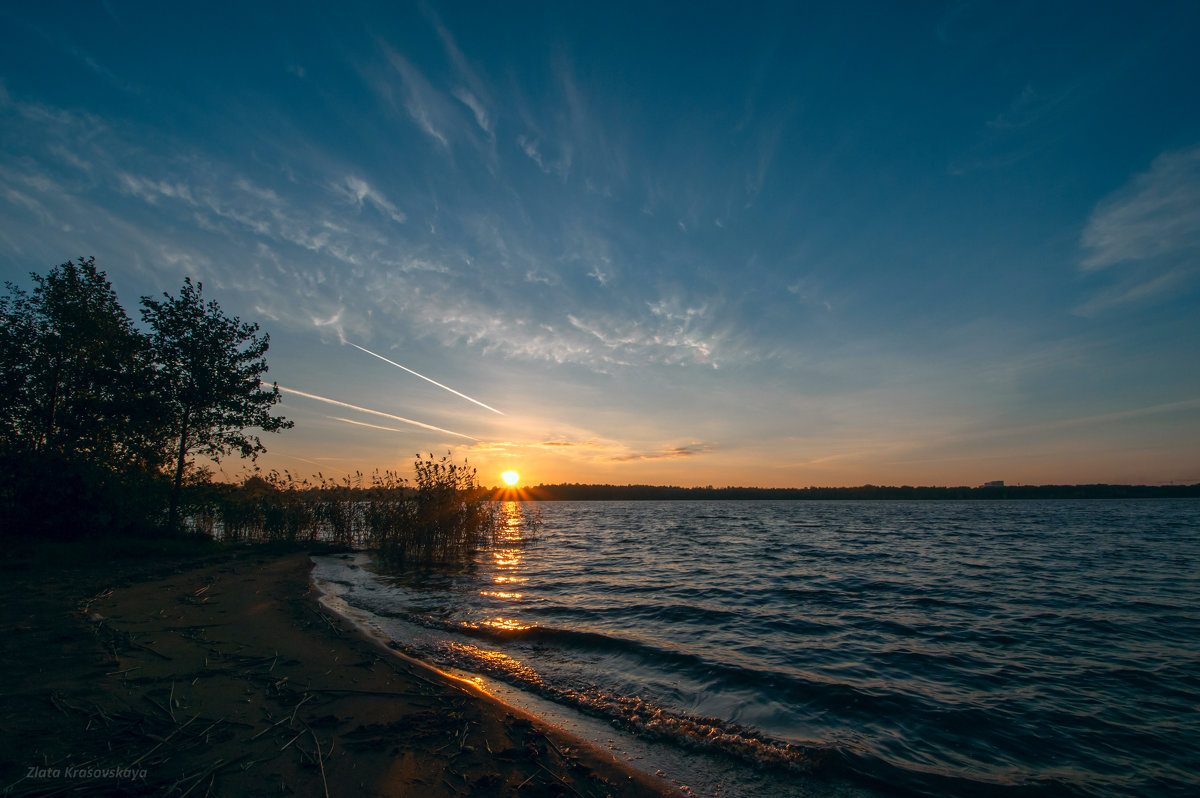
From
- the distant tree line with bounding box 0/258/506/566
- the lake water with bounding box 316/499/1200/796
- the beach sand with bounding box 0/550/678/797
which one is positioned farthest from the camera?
the distant tree line with bounding box 0/258/506/566

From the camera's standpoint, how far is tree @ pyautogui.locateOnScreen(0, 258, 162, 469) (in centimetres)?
2025

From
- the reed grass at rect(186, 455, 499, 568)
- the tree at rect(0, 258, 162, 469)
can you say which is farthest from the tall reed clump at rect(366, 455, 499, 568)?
the tree at rect(0, 258, 162, 469)

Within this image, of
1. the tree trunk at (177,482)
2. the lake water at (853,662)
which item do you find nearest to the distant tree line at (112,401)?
the tree trunk at (177,482)

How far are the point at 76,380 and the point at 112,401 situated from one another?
2210 mm

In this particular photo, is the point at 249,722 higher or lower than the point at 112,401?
lower

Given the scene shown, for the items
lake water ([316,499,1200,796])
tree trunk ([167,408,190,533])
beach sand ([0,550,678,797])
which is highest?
tree trunk ([167,408,190,533])

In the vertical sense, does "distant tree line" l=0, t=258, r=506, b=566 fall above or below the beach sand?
above

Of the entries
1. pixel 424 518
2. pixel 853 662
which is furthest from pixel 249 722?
pixel 424 518

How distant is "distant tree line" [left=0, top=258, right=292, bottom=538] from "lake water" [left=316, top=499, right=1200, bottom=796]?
9.53m

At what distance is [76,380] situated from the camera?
21.2m

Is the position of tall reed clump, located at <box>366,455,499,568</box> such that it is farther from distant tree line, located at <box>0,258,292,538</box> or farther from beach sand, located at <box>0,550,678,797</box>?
beach sand, located at <box>0,550,678,797</box>

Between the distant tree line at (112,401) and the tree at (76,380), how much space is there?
0.14 ft

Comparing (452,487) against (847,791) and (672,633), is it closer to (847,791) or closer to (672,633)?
(672,633)

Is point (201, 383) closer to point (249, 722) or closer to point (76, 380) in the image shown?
point (76, 380)
